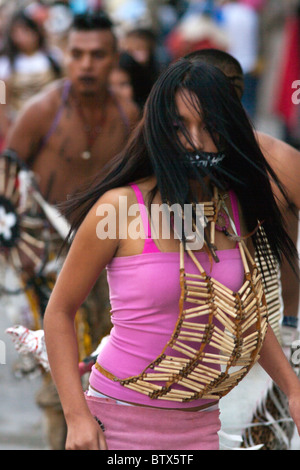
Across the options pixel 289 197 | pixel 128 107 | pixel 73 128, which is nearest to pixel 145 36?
pixel 128 107

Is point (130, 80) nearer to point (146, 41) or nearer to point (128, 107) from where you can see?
Result: point (128, 107)

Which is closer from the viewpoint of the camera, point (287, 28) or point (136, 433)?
point (136, 433)

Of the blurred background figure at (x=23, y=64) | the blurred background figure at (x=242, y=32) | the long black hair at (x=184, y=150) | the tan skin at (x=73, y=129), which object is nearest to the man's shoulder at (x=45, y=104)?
the tan skin at (x=73, y=129)

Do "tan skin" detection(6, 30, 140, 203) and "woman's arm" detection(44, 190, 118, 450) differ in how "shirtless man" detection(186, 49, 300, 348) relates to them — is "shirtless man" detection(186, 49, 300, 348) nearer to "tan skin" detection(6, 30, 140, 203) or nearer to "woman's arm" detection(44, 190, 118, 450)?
"woman's arm" detection(44, 190, 118, 450)

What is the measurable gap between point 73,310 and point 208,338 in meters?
0.34

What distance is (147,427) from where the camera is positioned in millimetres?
2553

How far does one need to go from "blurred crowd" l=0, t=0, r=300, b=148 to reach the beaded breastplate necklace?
452 centimetres

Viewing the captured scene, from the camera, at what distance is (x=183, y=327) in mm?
2457

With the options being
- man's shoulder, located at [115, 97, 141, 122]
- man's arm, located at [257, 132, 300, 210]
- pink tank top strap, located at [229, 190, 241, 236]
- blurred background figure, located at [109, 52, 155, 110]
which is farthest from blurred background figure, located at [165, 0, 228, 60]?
pink tank top strap, located at [229, 190, 241, 236]

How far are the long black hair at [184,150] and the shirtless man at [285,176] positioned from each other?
1.34ft

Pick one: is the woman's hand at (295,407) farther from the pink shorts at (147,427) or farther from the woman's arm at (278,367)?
the pink shorts at (147,427)
